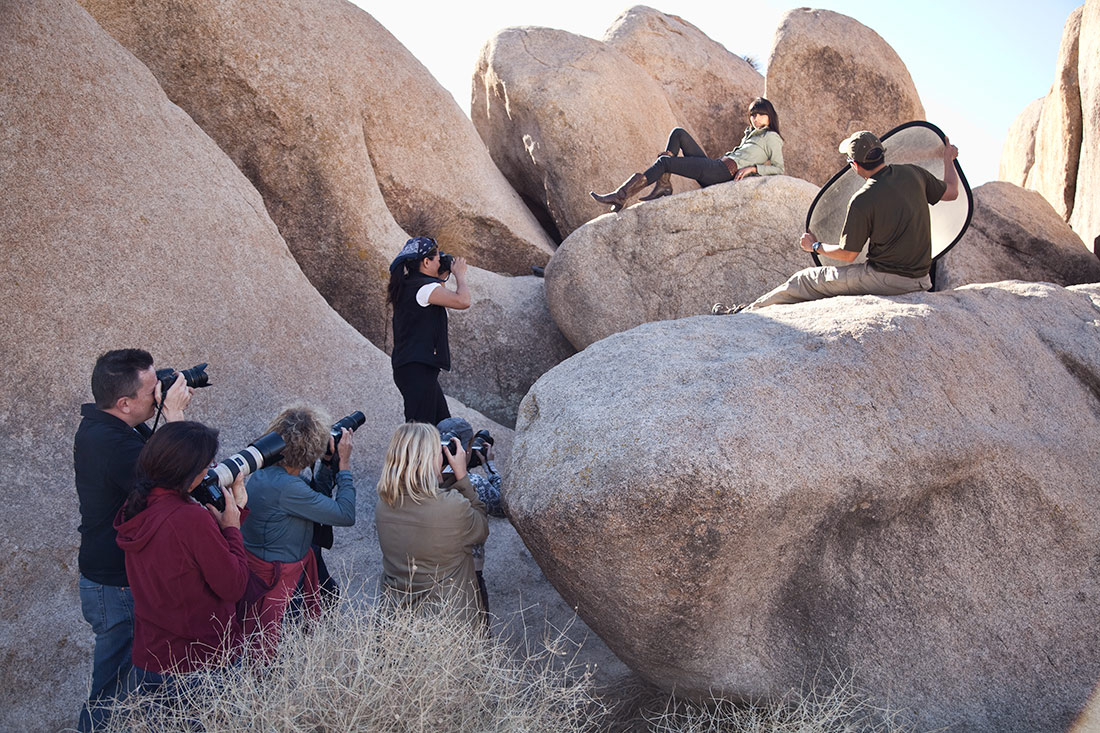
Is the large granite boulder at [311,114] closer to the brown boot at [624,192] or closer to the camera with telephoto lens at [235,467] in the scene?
the brown boot at [624,192]

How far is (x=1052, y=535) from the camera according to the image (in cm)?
338

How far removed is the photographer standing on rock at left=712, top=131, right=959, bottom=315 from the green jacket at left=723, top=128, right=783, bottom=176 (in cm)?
285

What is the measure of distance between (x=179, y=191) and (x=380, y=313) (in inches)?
90.9

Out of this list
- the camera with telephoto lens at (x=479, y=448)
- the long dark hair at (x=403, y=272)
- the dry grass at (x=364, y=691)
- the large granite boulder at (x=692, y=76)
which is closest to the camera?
the dry grass at (x=364, y=691)

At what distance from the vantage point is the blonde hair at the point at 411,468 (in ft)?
11.2

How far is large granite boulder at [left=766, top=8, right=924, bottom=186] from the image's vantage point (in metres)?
Result: 9.75

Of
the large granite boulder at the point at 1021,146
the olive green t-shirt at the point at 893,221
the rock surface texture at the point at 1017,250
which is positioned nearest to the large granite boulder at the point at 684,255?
the rock surface texture at the point at 1017,250

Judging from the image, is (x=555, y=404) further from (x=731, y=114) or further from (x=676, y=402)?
(x=731, y=114)

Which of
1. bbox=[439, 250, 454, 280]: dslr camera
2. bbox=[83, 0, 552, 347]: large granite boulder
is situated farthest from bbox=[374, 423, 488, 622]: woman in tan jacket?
bbox=[83, 0, 552, 347]: large granite boulder

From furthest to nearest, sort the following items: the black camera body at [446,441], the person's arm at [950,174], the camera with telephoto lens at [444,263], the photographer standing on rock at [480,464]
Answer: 1. the camera with telephoto lens at [444,263]
2. the person's arm at [950,174]
3. the photographer standing on rock at [480,464]
4. the black camera body at [446,441]

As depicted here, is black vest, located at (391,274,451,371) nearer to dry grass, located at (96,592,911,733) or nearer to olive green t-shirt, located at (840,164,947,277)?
dry grass, located at (96,592,911,733)

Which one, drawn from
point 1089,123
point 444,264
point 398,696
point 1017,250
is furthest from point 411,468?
point 1089,123

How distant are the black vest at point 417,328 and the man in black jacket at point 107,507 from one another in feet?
6.18

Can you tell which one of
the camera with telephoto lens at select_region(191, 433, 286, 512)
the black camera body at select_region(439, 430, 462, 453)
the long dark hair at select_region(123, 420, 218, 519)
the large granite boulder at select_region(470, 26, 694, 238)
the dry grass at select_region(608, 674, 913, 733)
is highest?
the large granite boulder at select_region(470, 26, 694, 238)
